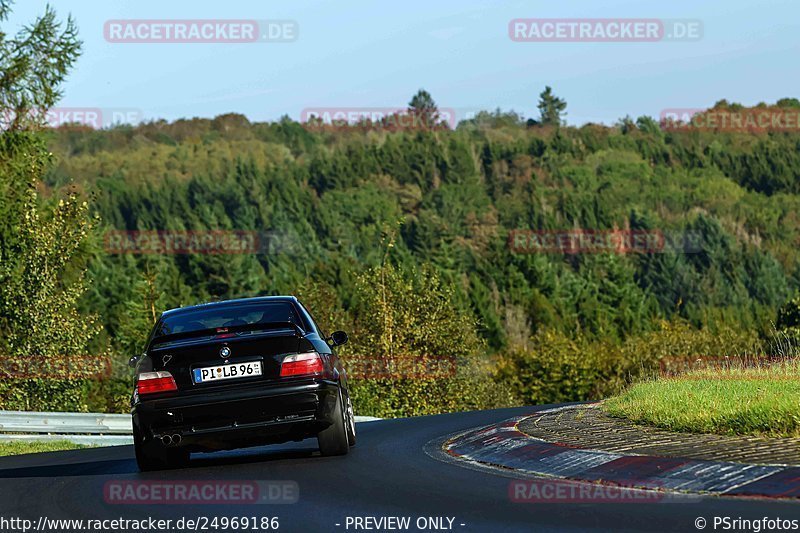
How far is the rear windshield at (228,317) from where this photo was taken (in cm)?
1242

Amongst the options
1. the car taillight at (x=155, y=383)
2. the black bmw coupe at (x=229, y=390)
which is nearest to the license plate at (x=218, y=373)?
the black bmw coupe at (x=229, y=390)

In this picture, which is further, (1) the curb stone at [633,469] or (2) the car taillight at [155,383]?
(2) the car taillight at [155,383]

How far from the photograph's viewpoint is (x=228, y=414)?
37.1 feet

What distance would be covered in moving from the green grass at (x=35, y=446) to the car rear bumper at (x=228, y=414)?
8.04 meters

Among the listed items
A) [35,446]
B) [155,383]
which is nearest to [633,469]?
[155,383]

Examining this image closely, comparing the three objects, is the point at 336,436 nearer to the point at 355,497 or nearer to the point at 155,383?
the point at 155,383

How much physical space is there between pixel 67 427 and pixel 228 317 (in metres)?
7.63

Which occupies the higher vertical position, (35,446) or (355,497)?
(355,497)

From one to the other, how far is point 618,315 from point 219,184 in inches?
3277
